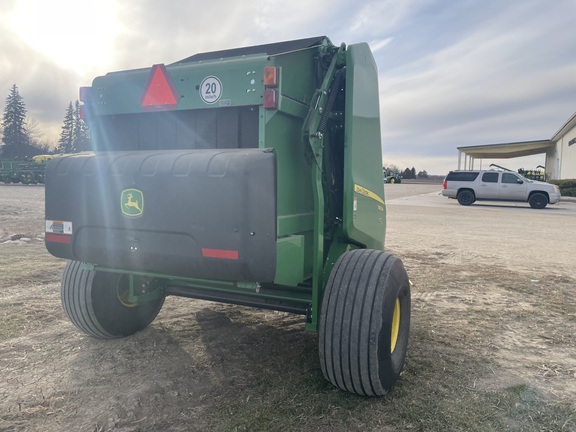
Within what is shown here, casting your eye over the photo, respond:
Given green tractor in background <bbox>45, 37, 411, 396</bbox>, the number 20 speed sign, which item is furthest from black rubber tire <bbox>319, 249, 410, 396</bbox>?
the number 20 speed sign

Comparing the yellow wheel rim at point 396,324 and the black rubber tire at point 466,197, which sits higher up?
the black rubber tire at point 466,197

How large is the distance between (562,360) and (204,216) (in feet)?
10.6

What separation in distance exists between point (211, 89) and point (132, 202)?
3.02 feet

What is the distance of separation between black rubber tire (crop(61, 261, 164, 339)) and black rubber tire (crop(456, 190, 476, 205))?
21.5 meters

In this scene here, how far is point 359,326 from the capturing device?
2861 mm

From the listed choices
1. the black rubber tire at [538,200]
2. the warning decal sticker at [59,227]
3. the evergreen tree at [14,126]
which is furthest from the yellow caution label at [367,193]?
the evergreen tree at [14,126]

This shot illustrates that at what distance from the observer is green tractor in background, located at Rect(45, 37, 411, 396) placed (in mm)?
2680

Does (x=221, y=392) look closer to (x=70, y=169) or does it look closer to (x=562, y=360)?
(x=70, y=169)

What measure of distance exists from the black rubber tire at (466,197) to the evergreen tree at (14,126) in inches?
2487

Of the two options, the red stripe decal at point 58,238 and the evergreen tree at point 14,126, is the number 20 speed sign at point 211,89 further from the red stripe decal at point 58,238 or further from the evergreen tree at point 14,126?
the evergreen tree at point 14,126

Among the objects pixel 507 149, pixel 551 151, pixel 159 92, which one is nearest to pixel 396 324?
pixel 159 92

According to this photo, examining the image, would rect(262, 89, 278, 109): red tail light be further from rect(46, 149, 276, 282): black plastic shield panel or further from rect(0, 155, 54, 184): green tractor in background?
A: rect(0, 155, 54, 184): green tractor in background

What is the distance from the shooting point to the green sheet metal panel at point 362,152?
135 inches

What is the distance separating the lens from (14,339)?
407cm
